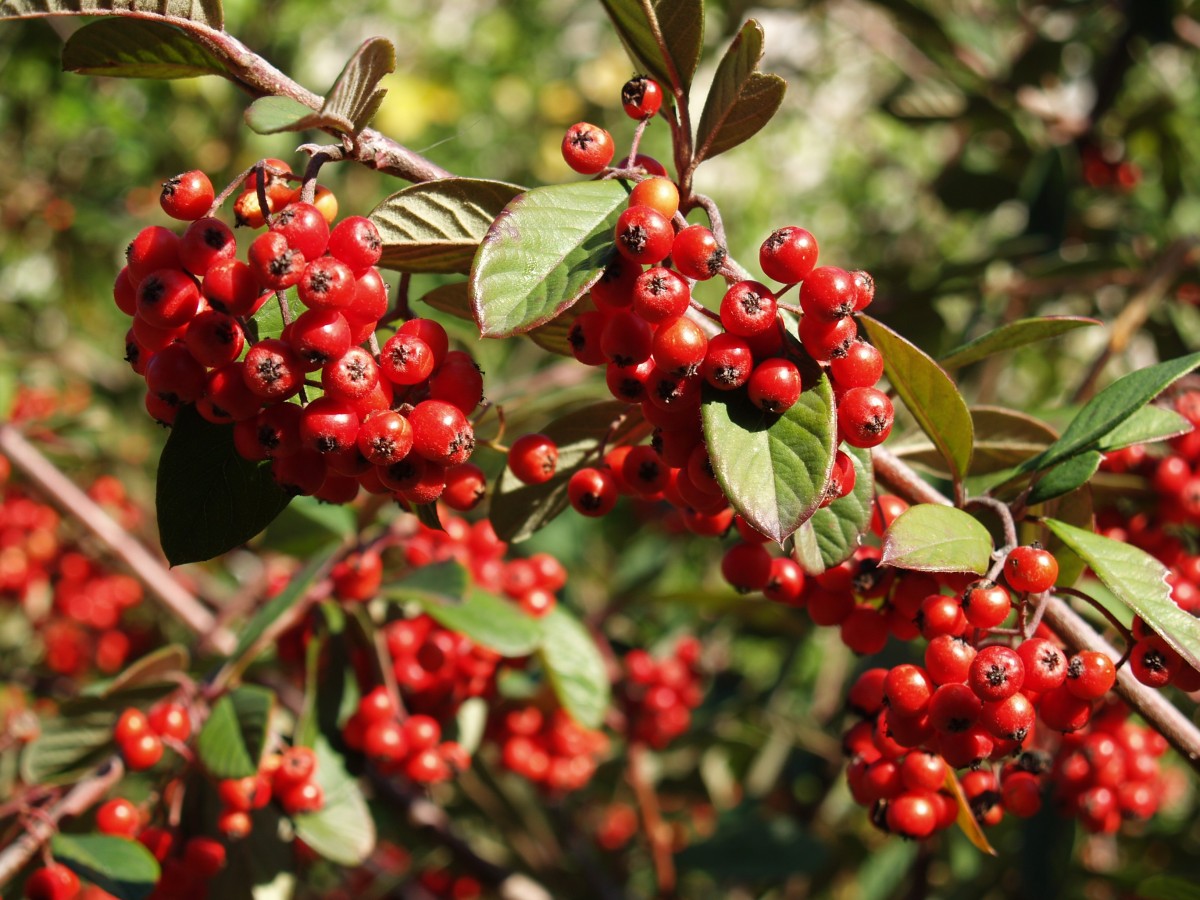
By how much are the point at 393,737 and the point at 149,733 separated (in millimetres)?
519

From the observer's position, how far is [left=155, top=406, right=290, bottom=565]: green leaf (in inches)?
55.7

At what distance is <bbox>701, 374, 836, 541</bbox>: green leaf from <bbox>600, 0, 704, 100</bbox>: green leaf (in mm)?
471

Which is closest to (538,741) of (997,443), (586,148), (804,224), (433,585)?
(433,585)

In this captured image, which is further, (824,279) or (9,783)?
(9,783)

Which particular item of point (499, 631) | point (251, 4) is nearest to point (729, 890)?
point (499, 631)

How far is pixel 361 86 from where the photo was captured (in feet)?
4.17

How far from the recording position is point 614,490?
162cm

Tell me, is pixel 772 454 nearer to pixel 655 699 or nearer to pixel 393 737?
pixel 393 737

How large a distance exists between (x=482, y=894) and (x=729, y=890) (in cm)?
87

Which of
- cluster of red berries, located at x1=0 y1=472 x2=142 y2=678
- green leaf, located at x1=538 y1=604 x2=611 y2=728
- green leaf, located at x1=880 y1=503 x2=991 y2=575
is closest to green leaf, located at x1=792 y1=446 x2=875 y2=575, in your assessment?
green leaf, located at x1=880 y1=503 x2=991 y2=575

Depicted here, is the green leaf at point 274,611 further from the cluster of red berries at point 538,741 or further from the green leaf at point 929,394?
the green leaf at point 929,394

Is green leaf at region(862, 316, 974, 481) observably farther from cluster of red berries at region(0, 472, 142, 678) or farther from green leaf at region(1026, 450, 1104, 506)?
cluster of red berries at region(0, 472, 142, 678)

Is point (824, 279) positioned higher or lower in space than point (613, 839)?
higher

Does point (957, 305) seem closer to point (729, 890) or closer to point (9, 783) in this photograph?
point (729, 890)
